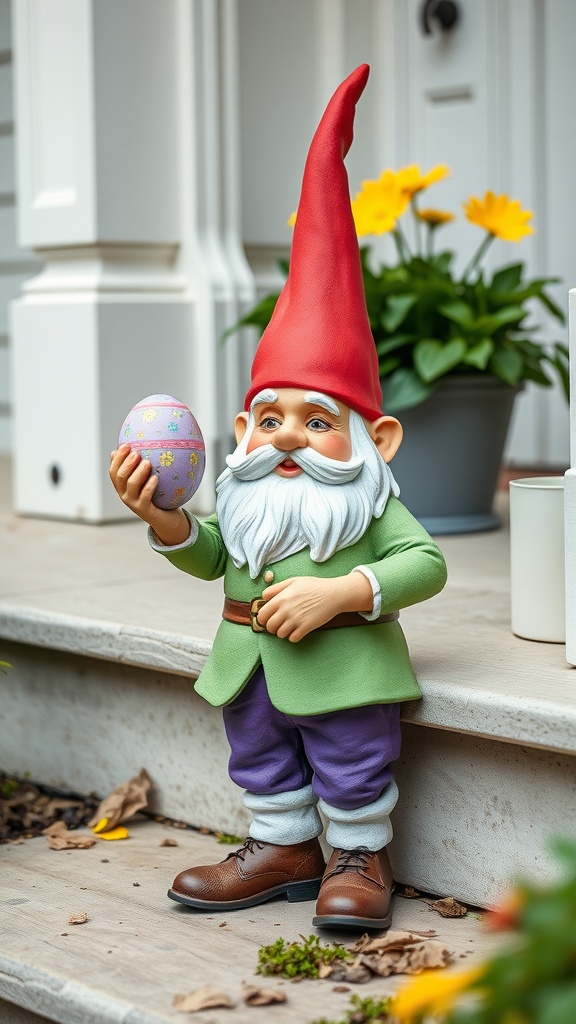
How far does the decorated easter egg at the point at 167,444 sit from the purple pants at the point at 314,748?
0.25 meters

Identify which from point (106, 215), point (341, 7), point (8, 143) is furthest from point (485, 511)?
point (8, 143)

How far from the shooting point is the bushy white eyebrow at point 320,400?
168cm

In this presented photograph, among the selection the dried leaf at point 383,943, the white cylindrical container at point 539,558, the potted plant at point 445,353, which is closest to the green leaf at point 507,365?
the potted plant at point 445,353

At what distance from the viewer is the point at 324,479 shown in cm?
169

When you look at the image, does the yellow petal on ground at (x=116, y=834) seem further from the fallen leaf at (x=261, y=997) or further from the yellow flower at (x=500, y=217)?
the yellow flower at (x=500, y=217)

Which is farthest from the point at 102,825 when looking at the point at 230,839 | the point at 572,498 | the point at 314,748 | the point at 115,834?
the point at 572,498

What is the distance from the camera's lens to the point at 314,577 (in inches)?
65.0

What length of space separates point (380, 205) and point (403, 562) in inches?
63.5

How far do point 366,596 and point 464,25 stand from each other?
8.13 ft

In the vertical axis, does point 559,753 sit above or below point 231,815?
above

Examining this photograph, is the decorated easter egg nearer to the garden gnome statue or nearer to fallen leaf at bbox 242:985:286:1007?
the garden gnome statue

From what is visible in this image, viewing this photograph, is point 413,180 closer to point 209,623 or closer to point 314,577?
point 209,623

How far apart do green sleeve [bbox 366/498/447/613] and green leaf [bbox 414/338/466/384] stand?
120 centimetres

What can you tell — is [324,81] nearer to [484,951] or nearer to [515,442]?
[515,442]
